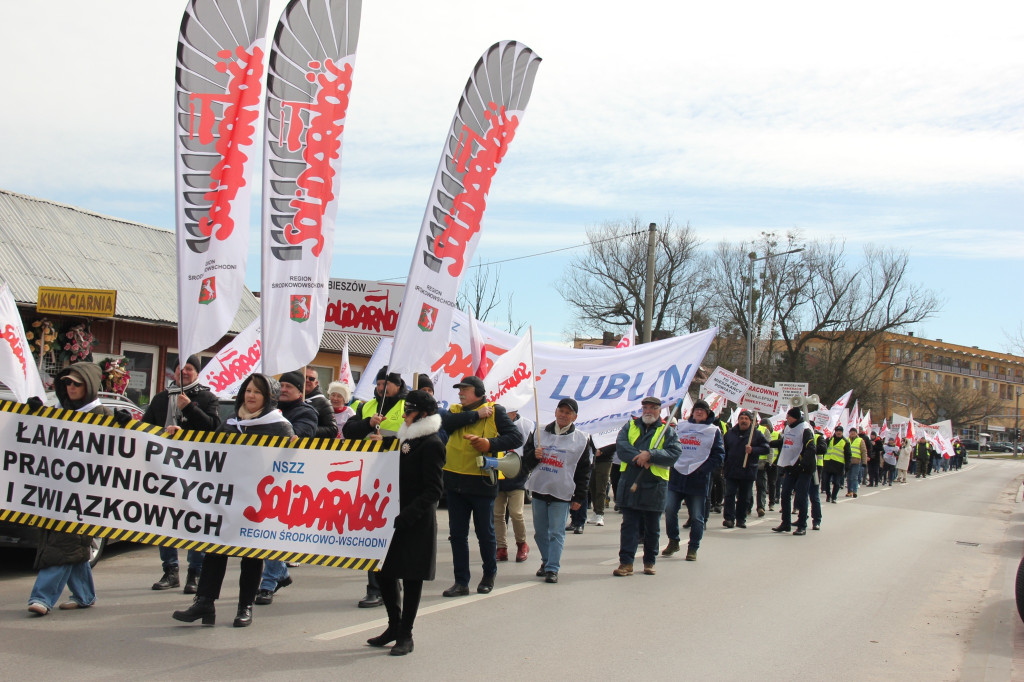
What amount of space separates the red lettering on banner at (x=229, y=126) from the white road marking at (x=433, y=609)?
311cm

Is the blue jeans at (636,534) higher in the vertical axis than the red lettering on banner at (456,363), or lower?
lower

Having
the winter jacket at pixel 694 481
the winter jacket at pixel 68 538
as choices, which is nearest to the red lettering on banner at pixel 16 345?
the winter jacket at pixel 68 538

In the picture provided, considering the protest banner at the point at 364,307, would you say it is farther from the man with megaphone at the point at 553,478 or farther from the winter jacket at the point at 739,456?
the winter jacket at the point at 739,456

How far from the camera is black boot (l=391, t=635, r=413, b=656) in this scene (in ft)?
19.8

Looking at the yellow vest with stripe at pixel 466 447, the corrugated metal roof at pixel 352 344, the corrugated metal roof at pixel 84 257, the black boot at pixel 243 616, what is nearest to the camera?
the black boot at pixel 243 616

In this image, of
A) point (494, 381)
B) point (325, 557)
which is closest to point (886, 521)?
point (494, 381)

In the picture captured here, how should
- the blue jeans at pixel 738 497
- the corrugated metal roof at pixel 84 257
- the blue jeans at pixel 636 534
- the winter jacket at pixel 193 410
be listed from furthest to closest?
the corrugated metal roof at pixel 84 257, the blue jeans at pixel 738 497, the blue jeans at pixel 636 534, the winter jacket at pixel 193 410

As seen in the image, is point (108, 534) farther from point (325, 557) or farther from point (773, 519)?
point (773, 519)

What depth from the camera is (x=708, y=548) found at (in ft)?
39.9

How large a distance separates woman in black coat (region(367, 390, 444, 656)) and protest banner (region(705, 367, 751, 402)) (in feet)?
38.9

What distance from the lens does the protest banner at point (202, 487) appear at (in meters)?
6.22

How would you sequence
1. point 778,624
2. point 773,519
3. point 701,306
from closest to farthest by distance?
point 778,624
point 773,519
point 701,306

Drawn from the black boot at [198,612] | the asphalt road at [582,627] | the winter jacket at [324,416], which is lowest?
the asphalt road at [582,627]

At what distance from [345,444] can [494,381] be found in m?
2.48
